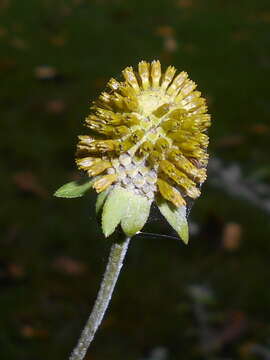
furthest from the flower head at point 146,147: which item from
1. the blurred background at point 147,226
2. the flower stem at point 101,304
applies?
the blurred background at point 147,226

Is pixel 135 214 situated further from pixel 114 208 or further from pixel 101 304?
pixel 101 304

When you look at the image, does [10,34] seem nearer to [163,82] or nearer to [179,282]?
Answer: [179,282]

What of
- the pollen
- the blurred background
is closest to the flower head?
the pollen

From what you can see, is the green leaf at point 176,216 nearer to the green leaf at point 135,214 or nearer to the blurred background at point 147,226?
the green leaf at point 135,214

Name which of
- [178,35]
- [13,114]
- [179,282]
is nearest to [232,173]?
[179,282]

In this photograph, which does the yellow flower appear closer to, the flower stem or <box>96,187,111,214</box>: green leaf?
<box>96,187,111,214</box>: green leaf

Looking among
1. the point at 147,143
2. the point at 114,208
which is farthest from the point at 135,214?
the point at 147,143
